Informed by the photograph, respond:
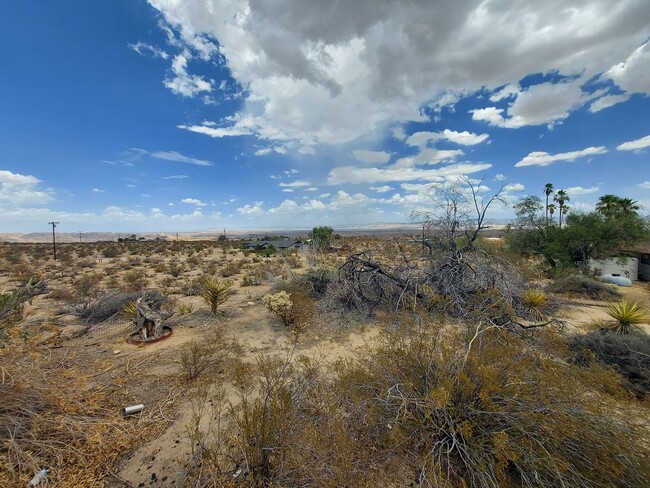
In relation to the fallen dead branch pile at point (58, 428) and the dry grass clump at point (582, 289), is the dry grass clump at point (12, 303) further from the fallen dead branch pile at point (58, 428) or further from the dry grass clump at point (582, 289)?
the dry grass clump at point (582, 289)

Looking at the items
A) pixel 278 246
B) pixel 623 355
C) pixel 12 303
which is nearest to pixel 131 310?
pixel 12 303

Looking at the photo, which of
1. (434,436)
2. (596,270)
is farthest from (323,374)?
(596,270)

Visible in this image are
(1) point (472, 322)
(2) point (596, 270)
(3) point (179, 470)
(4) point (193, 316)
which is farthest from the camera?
(2) point (596, 270)

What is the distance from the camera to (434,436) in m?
2.90

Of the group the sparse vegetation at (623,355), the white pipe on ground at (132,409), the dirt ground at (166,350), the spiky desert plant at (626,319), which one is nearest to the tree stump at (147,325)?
the dirt ground at (166,350)

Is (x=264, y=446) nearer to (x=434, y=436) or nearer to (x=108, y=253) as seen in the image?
(x=434, y=436)

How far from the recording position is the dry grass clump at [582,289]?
11211mm

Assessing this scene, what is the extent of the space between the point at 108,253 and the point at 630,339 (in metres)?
35.2

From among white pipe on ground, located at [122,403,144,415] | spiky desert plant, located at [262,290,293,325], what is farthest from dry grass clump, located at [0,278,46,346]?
spiky desert plant, located at [262,290,293,325]

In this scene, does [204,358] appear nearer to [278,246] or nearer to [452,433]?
[452,433]

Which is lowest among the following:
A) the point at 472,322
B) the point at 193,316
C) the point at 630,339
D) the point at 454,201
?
the point at 193,316

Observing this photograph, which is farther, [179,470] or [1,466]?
[179,470]

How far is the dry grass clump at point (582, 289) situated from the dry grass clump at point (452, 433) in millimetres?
10871

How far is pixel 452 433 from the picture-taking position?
8.79 ft
